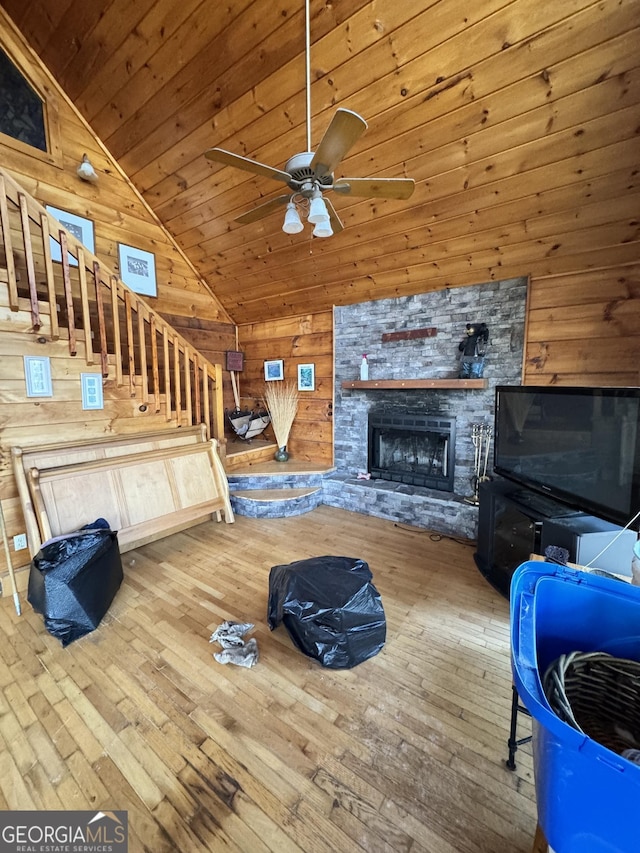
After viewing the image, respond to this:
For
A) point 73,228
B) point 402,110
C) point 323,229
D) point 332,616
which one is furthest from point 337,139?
point 73,228

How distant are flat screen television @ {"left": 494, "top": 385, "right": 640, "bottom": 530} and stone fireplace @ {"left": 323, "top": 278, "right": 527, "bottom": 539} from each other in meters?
0.70

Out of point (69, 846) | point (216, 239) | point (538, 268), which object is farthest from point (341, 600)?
point (216, 239)

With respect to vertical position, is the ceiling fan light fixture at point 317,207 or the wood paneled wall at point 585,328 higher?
the ceiling fan light fixture at point 317,207

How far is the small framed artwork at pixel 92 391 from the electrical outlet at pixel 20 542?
38.5 inches

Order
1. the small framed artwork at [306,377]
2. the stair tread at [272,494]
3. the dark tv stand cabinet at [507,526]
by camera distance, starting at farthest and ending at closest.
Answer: the small framed artwork at [306,377], the stair tread at [272,494], the dark tv stand cabinet at [507,526]

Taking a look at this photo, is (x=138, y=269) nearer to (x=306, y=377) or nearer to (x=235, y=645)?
(x=306, y=377)

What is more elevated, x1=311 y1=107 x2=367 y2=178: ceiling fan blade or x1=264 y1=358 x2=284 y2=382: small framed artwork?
x1=311 y1=107 x2=367 y2=178: ceiling fan blade

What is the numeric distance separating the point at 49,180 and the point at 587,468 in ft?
15.7

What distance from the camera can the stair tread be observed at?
11.7 ft

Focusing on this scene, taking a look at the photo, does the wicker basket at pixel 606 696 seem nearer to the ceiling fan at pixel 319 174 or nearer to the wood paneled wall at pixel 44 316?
the ceiling fan at pixel 319 174

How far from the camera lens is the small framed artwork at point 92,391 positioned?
2660 mm

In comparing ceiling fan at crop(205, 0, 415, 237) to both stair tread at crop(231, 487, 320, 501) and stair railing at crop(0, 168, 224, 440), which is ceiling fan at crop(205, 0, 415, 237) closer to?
stair railing at crop(0, 168, 224, 440)

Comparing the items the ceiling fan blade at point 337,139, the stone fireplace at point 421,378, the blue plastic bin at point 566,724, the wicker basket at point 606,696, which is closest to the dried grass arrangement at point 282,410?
the stone fireplace at point 421,378

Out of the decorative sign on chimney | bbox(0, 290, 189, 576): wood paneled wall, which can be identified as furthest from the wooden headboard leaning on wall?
the decorative sign on chimney
